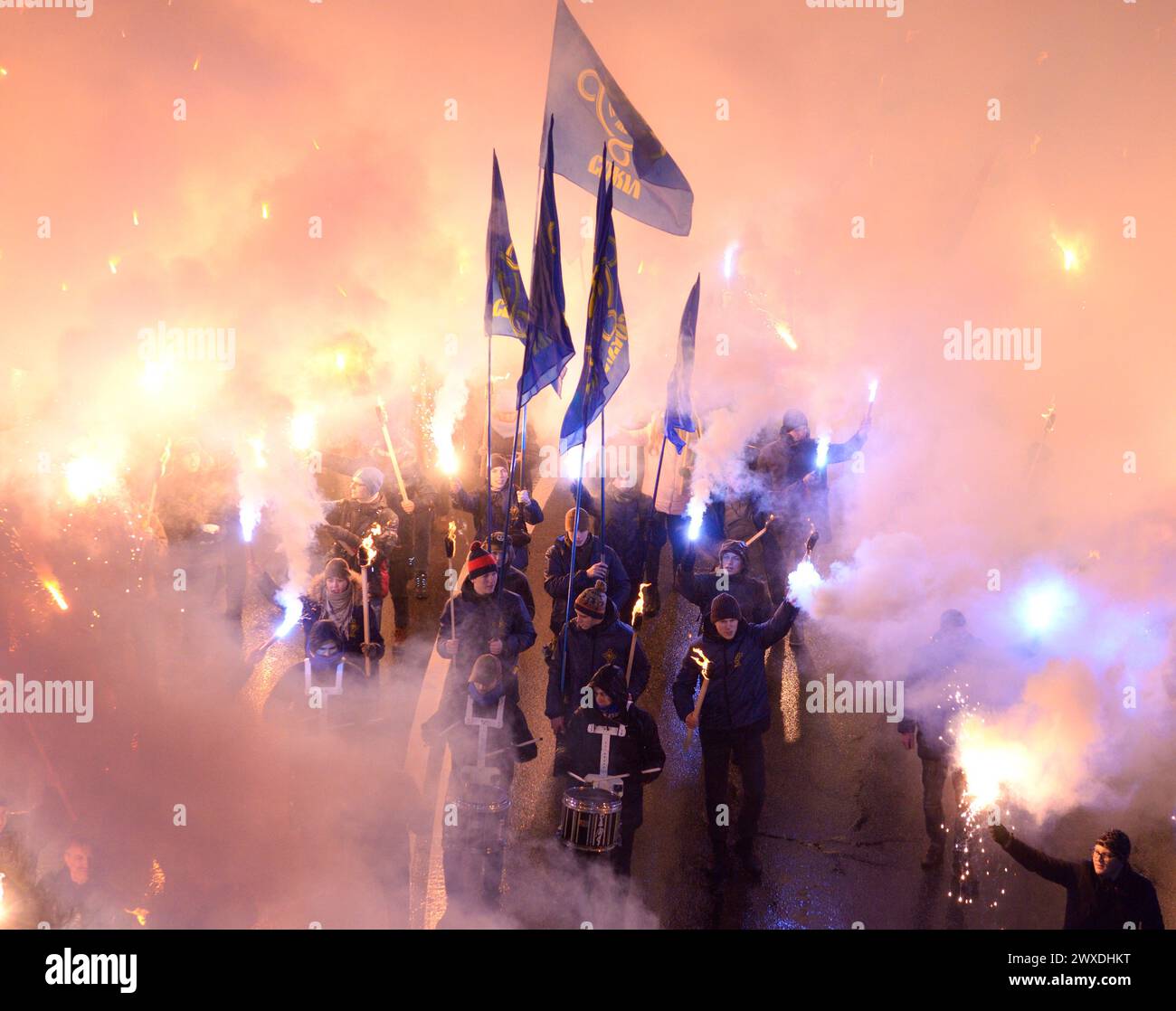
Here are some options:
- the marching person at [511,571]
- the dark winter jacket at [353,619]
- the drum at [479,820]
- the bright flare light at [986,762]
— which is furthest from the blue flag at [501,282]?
the bright flare light at [986,762]

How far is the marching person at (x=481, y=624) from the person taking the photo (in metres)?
6.43

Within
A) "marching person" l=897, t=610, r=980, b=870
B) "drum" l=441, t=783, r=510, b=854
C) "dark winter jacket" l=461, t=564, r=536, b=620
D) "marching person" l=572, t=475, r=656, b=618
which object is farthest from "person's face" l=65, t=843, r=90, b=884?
"marching person" l=897, t=610, r=980, b=870

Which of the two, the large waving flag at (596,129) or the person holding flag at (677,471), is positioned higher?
the large waving flag at (596,129)

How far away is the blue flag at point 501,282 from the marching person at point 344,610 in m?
2.30

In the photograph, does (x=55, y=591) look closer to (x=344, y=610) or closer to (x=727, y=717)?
(x=344, y=610)

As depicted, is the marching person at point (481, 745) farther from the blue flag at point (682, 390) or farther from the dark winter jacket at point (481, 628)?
the blue flag at point (682, 390)

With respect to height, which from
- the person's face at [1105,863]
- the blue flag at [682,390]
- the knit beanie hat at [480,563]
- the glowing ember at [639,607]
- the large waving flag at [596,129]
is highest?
the large waving flag at [596,129]

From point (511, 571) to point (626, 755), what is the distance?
2.25 m

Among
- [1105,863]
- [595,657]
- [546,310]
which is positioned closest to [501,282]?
[546,310]

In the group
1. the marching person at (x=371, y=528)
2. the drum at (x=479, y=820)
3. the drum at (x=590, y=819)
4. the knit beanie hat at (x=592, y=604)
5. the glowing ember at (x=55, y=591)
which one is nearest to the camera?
the drum at (x=590, y=819)

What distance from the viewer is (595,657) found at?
247 inches

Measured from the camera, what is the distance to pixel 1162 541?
1024 centimetres

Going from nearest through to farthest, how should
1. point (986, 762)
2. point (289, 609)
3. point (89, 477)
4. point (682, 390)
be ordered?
point (986, 762)
point (682, 390)
point (289, 609)
point (89, 477)

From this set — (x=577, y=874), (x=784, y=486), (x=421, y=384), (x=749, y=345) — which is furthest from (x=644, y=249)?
(x=577, y=874)
